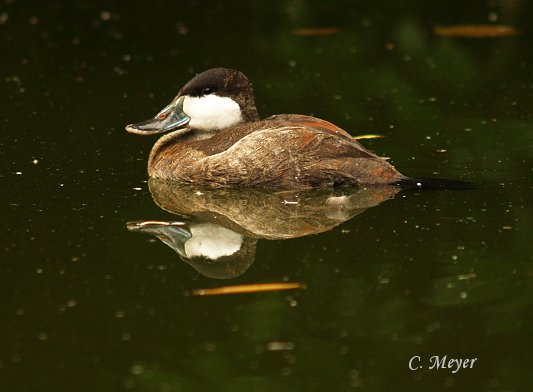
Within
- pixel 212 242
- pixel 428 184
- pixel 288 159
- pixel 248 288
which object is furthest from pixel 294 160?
pixel 248 288

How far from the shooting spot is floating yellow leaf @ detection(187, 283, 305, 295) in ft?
16.9

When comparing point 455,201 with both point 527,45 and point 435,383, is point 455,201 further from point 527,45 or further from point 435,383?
point 527,45

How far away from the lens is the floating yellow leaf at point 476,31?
10.3 metres

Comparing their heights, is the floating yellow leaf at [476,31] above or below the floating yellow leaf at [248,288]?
below

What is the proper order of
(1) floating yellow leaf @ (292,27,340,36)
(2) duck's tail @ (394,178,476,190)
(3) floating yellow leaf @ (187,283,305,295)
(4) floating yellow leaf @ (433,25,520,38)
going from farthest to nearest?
(1) floating yellow leaf @ (292,27,340,36) < (4) floating yellow leaf @ (433,25,520,38) < (2) duck's tail @ (394,178,476,190) < (3) floating yellow leaf @ (187,283,305,295)

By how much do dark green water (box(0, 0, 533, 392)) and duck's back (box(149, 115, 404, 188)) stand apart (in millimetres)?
205

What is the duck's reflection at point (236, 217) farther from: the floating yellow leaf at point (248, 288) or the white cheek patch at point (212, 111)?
the white cheek patch at point (212, 111)

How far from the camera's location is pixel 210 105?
726cm

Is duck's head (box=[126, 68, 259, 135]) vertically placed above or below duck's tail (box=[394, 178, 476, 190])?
above

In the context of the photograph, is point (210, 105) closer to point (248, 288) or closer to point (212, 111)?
point (212, 111)

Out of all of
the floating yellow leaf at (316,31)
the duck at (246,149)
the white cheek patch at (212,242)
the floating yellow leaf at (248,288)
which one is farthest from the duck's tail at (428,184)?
the floating yellow leaf at (316,31)

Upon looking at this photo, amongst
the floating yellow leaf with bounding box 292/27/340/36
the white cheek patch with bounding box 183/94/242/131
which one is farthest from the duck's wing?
the floating yellow leaf with bounding box 292/27/340/36

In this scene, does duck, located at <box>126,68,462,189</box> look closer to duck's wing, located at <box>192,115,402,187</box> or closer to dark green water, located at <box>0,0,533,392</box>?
duck's wing, located at <box>192,115,402,187</box>

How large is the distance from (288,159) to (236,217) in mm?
574
